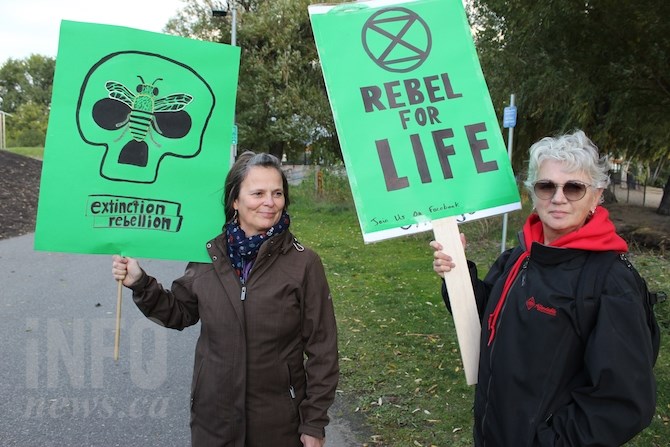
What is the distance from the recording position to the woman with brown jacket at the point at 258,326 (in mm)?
2230

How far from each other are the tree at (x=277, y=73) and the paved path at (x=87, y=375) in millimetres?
15795

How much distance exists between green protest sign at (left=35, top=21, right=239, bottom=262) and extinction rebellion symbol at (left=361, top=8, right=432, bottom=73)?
62 centimetres

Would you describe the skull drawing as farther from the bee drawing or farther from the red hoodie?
the red hoodie

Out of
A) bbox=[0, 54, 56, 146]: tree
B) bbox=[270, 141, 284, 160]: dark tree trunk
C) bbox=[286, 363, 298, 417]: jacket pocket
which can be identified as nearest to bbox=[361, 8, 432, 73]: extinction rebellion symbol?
bbox=[286, 363, 298, 417]: jacket pocket

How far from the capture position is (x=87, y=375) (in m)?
4.63

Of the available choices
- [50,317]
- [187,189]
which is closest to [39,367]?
[50,317]

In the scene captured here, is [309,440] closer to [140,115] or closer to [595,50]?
[140,115]

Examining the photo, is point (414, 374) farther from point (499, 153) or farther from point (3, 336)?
point (3, 336)

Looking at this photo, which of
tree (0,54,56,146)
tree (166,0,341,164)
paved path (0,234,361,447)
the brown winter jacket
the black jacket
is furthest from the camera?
tree (0,54,56,146)

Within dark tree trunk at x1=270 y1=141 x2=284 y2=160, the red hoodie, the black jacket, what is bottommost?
the black jacket

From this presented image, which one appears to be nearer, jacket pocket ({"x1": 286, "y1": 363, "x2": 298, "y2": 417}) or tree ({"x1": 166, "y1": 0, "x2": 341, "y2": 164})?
jacket pocket ({"x1": 286, "y1": 363, "x2": 298, "y2": 417})

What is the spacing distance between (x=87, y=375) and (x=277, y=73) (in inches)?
758

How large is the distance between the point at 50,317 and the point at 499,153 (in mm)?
5411

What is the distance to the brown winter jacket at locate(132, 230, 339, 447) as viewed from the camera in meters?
2.23
